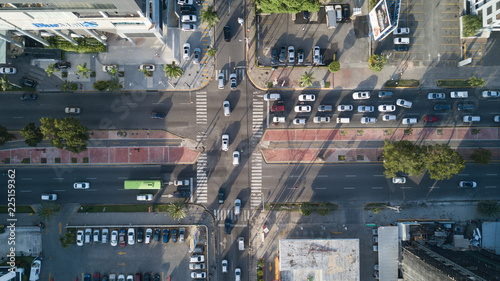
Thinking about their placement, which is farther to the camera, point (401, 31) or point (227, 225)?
point (401, 31)

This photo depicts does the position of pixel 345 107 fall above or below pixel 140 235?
above

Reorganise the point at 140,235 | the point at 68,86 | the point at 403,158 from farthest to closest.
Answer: the point at 140,235
the point at 68,86
the point at 403,158

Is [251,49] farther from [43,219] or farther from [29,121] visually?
[43,219]

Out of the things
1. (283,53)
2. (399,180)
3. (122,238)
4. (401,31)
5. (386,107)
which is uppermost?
(401,31)

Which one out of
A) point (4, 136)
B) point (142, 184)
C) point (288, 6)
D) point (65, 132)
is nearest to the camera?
point (65, 132)

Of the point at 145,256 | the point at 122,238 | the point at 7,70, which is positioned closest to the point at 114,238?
the point at 122,238

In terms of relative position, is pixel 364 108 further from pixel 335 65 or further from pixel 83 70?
pixel 83 70

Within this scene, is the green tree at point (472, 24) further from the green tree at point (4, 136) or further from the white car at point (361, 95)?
the green tree at point (4, 136)
